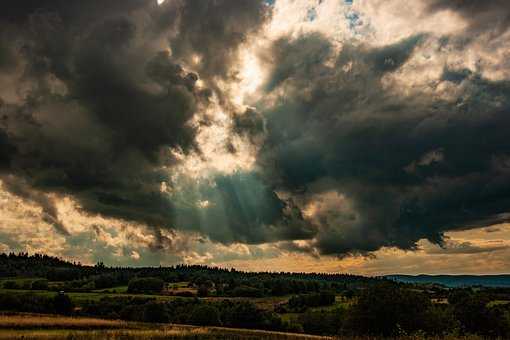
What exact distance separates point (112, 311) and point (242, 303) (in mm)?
45003

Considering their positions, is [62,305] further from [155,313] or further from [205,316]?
[205,316]

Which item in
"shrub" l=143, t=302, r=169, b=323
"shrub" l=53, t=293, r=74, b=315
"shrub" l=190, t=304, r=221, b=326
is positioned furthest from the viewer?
"shrub" l=53, t=293, r=74, b=315

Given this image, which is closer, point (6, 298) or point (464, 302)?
point (464, 302)

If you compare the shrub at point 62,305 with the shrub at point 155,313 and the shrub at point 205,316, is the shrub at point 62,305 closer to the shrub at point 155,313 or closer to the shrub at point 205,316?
the shrub at point 155,313

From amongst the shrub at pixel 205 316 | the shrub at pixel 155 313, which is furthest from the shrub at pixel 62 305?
the shrub at pixel 205 316

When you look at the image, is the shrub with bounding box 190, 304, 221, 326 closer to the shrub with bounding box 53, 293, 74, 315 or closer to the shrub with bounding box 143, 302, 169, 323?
the shrub with bounding box 143, 302, 169, 323

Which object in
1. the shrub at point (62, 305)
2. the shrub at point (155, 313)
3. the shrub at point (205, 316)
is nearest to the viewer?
the shrub at point (155, 313)

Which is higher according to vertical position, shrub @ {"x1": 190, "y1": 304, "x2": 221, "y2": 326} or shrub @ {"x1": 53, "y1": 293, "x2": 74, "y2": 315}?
shrub @ {"x1": 53, "y1": 293, "x2": 74, "y2": 315}

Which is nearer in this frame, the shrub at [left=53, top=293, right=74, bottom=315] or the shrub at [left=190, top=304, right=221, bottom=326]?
the shrub at [left=190, top=304, right=221, bottom=326]

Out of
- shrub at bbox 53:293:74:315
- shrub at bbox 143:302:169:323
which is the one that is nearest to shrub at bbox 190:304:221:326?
shrub at bbox 143:302:169:323

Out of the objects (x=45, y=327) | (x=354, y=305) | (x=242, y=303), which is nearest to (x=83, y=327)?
(x=45, y=327)

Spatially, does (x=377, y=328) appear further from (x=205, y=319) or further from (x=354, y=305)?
(x=205, y=319)

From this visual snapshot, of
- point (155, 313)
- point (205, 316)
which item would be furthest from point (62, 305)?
point (205, 316)

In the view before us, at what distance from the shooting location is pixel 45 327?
85.4 meters
